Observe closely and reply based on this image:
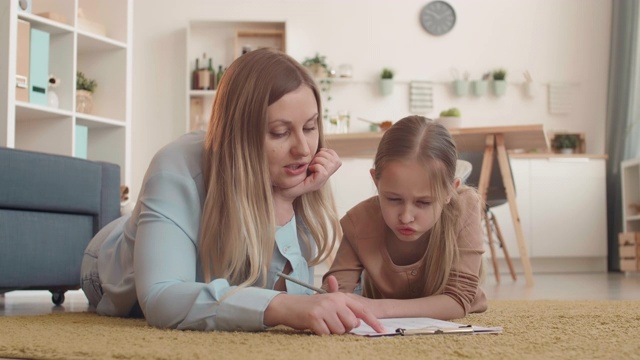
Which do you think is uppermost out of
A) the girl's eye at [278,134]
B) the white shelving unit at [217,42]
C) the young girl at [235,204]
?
the white shelving unit at [217,42]

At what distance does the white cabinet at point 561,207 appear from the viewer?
21.5 ft

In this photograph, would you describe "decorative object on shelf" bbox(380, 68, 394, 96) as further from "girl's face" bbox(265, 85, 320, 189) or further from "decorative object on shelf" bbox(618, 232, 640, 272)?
"girl's face" bbox(265, 85, 320, 189)

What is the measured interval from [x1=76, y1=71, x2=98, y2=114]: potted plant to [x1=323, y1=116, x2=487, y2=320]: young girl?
327 centimetres

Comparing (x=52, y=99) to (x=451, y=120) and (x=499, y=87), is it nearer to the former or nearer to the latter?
(x=451, y=120)

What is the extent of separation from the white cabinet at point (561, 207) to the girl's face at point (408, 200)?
498 cm

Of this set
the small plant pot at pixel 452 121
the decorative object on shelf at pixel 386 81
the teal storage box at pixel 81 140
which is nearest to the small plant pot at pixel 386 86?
the decorative object on shelf at pixel 386 81

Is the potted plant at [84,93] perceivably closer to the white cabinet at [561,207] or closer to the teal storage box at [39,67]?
the teal storage box at [39,67]

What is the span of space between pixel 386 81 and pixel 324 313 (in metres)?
5.56

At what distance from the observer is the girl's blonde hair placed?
1.74m

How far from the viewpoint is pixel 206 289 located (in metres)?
1.41

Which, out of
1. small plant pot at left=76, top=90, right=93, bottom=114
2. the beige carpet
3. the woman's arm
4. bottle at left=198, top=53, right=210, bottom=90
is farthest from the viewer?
bottle at left=198, top=53, right=210, bottom=90

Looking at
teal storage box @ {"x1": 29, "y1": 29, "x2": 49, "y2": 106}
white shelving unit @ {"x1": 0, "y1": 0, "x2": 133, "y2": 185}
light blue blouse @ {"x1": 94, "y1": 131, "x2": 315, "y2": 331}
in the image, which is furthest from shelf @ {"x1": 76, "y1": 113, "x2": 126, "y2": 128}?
light blue blouse @ {"x1": 94, "y1": 131, "x2": 315, "y2": 331}

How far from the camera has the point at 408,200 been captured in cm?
170

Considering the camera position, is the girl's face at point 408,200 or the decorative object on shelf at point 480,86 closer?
the girl's face at point 408,200
